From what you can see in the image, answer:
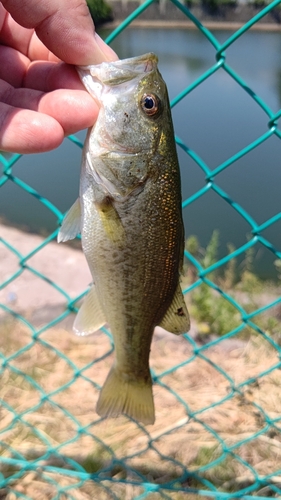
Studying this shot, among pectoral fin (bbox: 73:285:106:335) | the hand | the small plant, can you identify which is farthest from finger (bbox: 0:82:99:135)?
the small plant

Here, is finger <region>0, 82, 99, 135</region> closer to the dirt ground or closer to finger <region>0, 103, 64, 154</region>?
finger <region>0, 103, 64, 154</region>

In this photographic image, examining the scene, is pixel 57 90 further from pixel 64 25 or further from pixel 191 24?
pixel 191 24

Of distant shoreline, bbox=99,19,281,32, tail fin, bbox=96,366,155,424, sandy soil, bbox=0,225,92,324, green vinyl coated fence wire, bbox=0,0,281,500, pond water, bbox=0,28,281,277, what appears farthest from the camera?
distant shoreline, bbox=99,19,281,32

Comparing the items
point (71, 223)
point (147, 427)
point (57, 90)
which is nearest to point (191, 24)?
point (147, 427)

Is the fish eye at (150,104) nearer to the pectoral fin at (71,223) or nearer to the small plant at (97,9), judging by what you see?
the pectoral fin at (71,223)

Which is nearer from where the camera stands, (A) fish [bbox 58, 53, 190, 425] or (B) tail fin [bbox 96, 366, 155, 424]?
(A) fish [bbox 58, 53, 190, 425]
